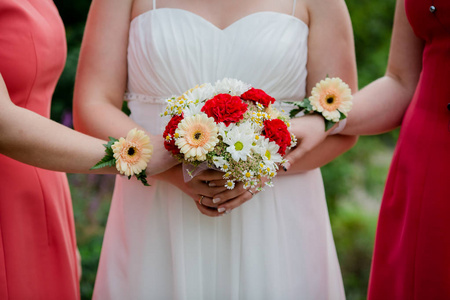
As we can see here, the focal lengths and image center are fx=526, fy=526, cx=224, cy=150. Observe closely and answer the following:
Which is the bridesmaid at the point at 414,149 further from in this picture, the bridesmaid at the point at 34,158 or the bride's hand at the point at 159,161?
the bridesmaid at the point at 34,158

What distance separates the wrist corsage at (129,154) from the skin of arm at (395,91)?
30.6 inches

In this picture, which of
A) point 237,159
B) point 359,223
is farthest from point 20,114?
point 359,223

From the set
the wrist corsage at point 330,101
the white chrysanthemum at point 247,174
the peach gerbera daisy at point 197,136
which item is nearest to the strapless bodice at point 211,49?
the wrist corsage at point 330,101

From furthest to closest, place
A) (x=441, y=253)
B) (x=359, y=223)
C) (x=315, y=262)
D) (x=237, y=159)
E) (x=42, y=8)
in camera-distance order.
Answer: (x=359, y=223) → (x=315, y=262) → (x=42, y=8) → (x=441, y=253) → (x=237, y=159)

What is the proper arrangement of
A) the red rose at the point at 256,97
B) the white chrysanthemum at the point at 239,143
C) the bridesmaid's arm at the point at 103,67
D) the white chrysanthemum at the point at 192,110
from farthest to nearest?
the bridesmaid's arm at the point at 103,67, the red rose at the point at 256,97, the white chrysanthemum at the point at 192,110, the white chrysanthemum at the point at 239,143

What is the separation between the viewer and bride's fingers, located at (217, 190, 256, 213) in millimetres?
2316

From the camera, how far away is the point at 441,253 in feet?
7.16

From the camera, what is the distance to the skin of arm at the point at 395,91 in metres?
2.54

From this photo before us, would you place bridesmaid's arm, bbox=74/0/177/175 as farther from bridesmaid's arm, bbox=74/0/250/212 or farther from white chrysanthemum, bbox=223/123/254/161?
white chrysanthemum, bbox=223/123/254/161

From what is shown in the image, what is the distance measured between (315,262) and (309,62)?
39.6 inches

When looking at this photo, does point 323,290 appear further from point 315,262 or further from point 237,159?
point 237,159

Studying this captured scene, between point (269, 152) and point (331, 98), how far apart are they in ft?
1.79

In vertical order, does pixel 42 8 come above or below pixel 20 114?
above

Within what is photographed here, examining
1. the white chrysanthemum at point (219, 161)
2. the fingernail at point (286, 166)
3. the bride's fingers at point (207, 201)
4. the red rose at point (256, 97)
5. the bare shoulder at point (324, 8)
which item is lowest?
the bride's fingers at point (207, 201)
